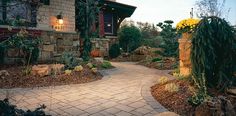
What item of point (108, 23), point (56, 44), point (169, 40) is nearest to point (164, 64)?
point (169, 40)

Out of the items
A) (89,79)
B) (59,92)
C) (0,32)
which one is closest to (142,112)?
(59,92)

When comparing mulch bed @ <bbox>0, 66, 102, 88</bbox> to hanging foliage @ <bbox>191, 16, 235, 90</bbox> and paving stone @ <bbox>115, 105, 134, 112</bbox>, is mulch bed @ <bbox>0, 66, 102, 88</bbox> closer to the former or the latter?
paving stone @ <bbox>115, 105, 134, 112</bbox>

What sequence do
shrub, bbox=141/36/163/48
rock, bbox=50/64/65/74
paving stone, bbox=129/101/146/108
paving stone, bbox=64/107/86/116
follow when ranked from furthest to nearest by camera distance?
shrub, bbox=141/36/163/48 → rock, bbox=50/64/65/74 → paving stone, bbox=129/101/146/108 → paving stone, bbox=64/107/86/116

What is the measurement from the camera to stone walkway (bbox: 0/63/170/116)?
4.56 metres

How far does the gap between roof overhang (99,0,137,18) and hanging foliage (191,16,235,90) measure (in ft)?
34.4

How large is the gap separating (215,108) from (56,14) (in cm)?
1042

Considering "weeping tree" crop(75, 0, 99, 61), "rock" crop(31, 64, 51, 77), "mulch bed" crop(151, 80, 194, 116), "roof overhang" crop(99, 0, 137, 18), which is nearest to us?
"mulch bed" crop(151, 80, 194, 116)

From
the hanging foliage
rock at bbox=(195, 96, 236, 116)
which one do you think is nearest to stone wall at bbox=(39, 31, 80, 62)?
the hanging foliage

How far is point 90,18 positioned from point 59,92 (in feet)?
22.1

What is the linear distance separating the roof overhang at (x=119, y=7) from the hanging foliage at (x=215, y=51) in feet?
34.4

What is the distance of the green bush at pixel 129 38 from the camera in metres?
16.7

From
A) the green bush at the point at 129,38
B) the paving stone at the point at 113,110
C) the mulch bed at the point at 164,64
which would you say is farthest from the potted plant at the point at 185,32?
the green bush at the point at 129,38

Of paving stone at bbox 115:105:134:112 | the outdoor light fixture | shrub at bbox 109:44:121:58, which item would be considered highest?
the outdoor light fixture

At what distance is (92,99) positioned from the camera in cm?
543
